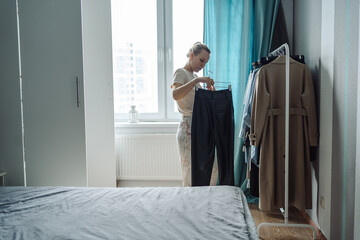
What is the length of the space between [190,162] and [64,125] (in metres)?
1.20

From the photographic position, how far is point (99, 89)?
115 inches

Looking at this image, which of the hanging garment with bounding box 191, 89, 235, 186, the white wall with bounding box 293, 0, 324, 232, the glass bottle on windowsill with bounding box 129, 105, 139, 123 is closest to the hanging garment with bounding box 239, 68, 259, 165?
the hanging garment with bounding box 191, 89, 235, 186

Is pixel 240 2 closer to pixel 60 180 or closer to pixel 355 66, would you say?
pixel 355 66

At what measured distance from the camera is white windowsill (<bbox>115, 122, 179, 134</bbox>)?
10.3 ft

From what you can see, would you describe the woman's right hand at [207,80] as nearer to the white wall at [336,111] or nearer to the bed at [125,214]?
the white wall at [336,111]

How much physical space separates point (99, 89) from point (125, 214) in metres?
1.97

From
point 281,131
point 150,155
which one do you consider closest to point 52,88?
point 150,155

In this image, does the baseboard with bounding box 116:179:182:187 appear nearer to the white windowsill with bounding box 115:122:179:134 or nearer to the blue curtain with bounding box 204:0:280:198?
the white windowsill with bounding box 115:122:179:134

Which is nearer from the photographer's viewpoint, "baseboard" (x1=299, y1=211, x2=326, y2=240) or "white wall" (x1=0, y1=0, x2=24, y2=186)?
"baseboard" (x1=299, y1=211, x2=326, y2=240)

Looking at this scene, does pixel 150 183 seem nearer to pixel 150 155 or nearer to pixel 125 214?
pixel 150 155

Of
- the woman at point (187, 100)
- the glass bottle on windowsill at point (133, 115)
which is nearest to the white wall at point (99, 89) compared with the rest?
the glass bottle on windowsill at point (133, 115)

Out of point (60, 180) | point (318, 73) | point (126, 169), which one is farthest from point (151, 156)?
point (318, 73)

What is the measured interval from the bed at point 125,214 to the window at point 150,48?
1855 millimetres

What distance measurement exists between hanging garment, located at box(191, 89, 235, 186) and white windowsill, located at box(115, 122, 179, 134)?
3.23ft
